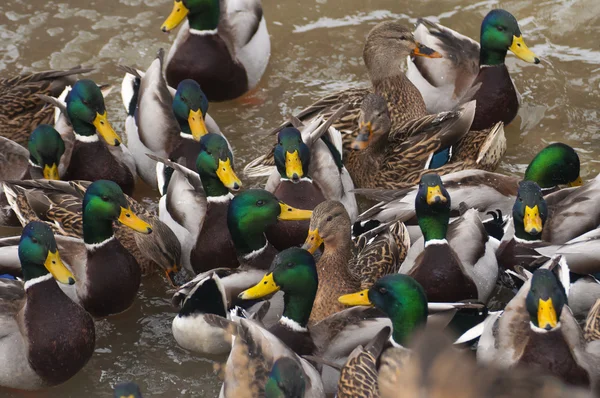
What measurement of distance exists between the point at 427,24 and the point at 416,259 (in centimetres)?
245

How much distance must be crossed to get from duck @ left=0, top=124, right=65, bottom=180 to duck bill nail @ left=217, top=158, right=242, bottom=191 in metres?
1.09

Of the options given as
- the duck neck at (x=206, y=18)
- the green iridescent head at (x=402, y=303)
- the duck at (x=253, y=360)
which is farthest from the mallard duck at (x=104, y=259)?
the duck neck at (x=206, y=18)

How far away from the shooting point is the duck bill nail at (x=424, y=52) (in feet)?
23.1

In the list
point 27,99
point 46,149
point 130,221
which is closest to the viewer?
point 130,221

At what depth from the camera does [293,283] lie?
5.10 m

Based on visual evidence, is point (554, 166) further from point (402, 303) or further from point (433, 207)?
point (402, 303)

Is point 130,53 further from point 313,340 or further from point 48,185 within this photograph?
point 313,340

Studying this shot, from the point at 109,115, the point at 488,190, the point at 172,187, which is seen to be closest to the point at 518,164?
the point at 488,190

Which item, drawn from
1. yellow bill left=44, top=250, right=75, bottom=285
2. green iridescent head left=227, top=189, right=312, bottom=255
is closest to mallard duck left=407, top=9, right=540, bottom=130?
green iridescent head left=227, top=189, right=312, bottom=255

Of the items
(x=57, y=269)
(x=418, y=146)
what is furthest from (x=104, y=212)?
(x=418, y=146)

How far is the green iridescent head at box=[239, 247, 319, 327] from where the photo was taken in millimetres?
5082

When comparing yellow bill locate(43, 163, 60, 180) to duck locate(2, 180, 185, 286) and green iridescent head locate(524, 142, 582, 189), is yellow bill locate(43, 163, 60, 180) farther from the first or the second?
green iridescent head locate(524, 142, 582, 189)

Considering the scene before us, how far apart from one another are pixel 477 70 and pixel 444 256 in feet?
7.12

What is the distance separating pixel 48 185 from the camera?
614 centimetres
